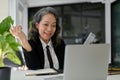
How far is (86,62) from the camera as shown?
1.13 metres

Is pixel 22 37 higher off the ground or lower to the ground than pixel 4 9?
lower

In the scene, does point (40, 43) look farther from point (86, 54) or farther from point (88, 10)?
point (88, 10)

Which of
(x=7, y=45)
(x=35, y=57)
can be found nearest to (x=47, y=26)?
(x=35, y=57)

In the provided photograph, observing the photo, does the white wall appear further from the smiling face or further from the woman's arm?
the woman's arm

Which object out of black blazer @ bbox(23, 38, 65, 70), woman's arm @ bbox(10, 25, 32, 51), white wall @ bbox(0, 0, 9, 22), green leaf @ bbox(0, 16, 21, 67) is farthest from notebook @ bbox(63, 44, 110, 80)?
white wall @ bbox(0, 0, 9, 22)

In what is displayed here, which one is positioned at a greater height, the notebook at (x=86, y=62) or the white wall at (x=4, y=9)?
the white wall at (x=4, y=9)

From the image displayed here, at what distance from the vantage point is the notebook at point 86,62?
108 centimetres

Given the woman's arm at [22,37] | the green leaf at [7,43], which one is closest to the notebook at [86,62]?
the green leaf at [7,43]

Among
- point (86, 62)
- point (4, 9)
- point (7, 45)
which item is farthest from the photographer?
point (4, 9)

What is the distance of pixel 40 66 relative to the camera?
1914 millimetres

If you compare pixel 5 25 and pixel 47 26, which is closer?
pixel 5 25

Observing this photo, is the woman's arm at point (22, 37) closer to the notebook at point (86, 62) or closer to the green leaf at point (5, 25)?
the green leaf at point (5, 25)

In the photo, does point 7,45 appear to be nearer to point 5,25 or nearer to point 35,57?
point 5,25

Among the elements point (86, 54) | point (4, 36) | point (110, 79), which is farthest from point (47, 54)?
point (4, 36)
